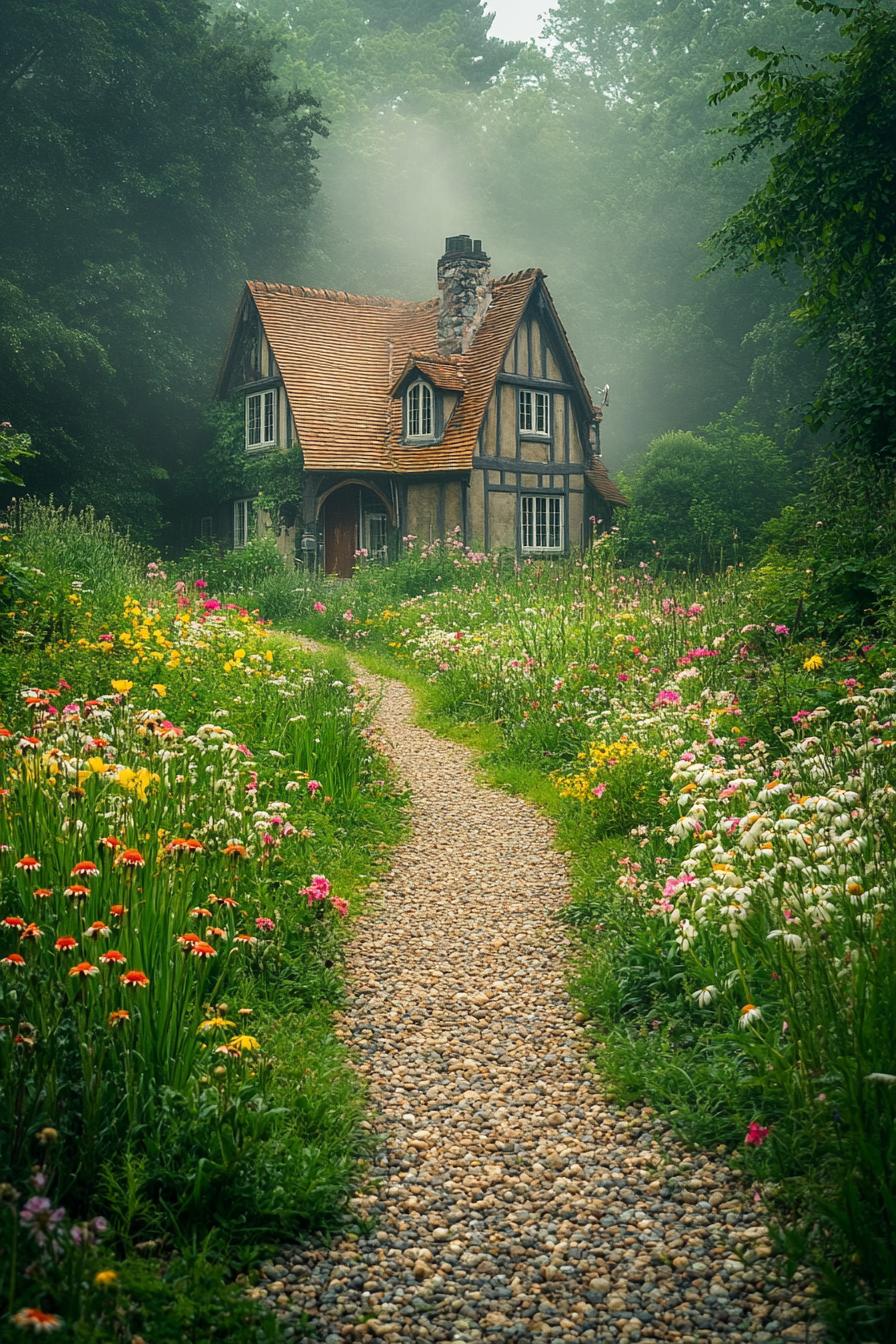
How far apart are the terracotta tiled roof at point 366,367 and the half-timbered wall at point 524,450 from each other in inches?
20.2

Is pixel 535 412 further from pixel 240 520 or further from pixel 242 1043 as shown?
pixel 242 1043

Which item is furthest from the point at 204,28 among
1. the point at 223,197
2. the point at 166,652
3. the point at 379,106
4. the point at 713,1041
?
the point at 713,1041

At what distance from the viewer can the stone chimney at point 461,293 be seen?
81.3 feet

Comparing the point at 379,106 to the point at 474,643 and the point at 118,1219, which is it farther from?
the point at 118,1219

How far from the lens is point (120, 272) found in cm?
2606

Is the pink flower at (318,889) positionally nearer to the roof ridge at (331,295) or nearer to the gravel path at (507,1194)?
the gravel path at (507,1194)

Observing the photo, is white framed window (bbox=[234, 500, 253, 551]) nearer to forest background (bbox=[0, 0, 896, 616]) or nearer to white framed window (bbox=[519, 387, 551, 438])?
forest background (bbox=[0, 0, 896, 616])

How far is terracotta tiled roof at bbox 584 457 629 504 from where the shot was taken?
87.9 ft

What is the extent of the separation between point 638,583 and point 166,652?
676 cm

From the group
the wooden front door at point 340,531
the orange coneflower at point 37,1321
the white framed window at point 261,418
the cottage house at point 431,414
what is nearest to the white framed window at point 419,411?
the cottage house at point 431,414

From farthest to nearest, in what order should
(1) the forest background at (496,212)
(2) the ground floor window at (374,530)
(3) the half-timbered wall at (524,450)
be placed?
(2) the ground floor window at (374,530), (3) the half-timbered wall at (524,450), (1) the forest background at (496,212)

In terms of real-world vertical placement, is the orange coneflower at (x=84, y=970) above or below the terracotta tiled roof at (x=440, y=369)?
below

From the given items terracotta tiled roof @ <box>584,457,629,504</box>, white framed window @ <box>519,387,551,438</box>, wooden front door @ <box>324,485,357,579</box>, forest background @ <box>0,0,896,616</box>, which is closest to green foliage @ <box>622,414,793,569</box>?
forest background @ <box>0,0,896,616</box>

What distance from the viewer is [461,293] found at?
2495 centimetres
